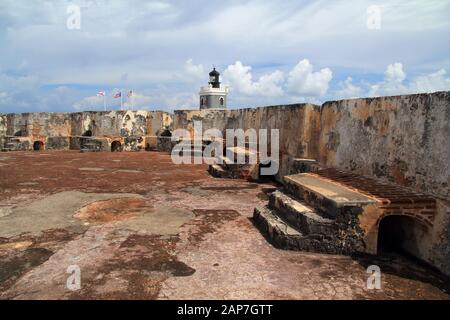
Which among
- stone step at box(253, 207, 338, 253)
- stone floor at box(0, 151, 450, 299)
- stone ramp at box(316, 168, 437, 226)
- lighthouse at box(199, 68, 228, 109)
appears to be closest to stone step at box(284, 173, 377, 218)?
stone ramp at box(316, 168, 437, 226)

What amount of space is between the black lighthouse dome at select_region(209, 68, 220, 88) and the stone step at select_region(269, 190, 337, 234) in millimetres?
42216

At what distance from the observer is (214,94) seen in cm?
4444

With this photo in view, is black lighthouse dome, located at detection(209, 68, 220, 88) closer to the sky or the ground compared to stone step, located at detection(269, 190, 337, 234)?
closer to the sky

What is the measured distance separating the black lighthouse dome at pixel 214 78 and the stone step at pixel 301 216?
42.2 m

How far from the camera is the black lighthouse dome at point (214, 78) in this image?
45469 millimetres

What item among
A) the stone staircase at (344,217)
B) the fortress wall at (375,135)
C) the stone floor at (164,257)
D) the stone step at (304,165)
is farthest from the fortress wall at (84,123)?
the stone staircase at (344,217)

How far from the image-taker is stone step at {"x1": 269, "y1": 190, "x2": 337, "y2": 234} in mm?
3454

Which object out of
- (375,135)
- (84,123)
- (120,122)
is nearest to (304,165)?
(375,135)

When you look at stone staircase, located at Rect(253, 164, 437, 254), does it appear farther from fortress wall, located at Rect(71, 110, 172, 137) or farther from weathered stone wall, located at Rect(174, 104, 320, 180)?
fortress wall, located at Rect(71, 110, 172, 137)

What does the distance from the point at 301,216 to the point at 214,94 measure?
41.8 m

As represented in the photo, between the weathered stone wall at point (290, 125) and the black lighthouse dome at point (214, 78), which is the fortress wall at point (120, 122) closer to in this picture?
the weathered stone wall at point (290, 125)

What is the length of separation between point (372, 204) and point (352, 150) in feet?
5.52

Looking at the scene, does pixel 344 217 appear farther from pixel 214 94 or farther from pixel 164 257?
pixel 214 94
